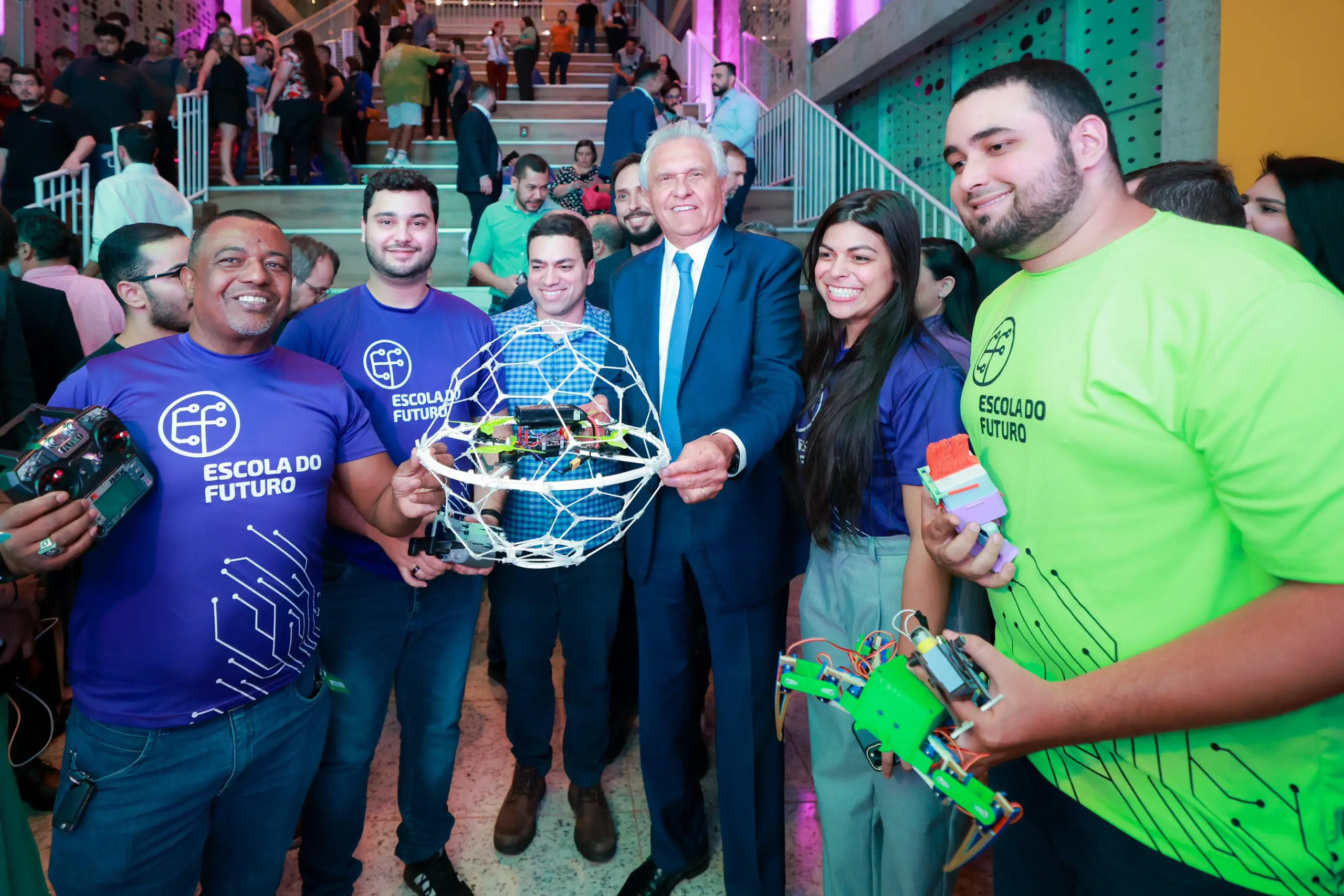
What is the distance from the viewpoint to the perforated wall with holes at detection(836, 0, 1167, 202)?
15.0ft

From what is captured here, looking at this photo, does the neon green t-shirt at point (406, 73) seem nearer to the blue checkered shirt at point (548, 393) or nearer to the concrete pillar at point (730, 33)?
the concrete pillar at point (730, 33)

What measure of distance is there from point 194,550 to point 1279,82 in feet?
13.1

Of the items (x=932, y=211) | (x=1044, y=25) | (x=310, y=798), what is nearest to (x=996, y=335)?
(x=310, y=798)

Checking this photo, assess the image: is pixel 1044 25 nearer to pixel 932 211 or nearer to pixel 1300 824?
pixel 932 211

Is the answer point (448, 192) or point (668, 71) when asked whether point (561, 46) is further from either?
point (448, 192)

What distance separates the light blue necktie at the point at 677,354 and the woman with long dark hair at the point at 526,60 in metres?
9.30

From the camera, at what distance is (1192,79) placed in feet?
12.4

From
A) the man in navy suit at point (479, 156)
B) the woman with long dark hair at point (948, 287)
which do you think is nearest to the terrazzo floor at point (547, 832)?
the woman with long dark hair at point (948, 287)

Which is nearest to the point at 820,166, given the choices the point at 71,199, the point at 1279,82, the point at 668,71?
the point at 668,71

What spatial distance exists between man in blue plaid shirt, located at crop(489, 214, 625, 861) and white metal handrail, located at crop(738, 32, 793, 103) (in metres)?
8.69

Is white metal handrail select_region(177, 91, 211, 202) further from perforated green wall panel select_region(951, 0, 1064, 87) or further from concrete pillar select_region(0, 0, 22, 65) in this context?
perforated green wall panel select_region(951, 0, 1064, 87)

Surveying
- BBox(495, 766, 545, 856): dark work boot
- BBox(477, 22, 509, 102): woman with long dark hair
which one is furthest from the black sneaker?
BBox(477, 22, 509, 102): woman with long dark hair

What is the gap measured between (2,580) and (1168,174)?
2.40 m

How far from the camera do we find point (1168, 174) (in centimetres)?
188
